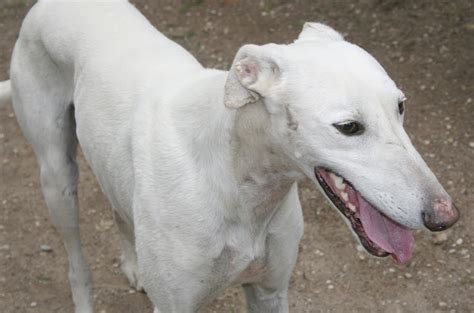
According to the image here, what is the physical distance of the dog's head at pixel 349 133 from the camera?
2668 mm

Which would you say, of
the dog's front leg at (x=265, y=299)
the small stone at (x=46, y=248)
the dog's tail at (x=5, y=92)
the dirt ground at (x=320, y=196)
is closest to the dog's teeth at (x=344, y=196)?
the dog's front leg at (x=265, y=299)

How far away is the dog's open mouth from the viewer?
2.83m

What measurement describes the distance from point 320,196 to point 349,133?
9.15 feet

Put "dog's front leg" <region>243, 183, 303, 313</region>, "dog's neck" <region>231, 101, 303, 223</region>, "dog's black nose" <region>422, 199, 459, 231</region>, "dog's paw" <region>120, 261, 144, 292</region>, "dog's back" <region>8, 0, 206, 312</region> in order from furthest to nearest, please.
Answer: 1. "dog's paw" <region>120, 261, 144, 292</region>
2. "dog's back" <region>8, 0, 206, 312</region>
3. "dog's front leg" <region>243, 183, 303, 313</region>
4. "dog's neck" <region>231, 101, 303, 223</region>
5. "dog's black nose" <region>422, 199, 459, 231</region>

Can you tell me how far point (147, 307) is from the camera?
495 cm

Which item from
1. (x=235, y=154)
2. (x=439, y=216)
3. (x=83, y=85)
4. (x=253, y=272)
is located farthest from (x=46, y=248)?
(x=439, y=216)

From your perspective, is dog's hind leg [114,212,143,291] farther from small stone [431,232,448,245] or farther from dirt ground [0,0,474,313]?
small stone [431,232,448,245]

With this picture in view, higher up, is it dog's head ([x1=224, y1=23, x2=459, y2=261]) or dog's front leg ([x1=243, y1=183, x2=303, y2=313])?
dog's head ([x1=224, y1=23, x2=459, y2=261])

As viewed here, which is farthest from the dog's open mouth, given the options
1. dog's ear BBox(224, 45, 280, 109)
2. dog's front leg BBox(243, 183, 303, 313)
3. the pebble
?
the pebble

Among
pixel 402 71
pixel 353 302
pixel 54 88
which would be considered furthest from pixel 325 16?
pixel 54 88

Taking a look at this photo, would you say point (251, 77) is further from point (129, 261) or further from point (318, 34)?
point (129, 261)

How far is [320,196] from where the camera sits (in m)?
5.46

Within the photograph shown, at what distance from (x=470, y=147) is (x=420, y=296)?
1.28 metres

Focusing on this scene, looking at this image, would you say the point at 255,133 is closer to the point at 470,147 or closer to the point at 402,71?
the point at 470,147
